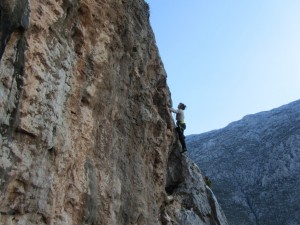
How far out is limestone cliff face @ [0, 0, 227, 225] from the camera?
7.52 metres

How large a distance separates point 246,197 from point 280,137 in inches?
449

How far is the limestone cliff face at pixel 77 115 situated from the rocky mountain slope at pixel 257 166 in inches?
1319

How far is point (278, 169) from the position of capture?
4919 cm

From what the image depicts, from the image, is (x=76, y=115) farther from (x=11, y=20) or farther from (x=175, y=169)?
(x=175, y=169)

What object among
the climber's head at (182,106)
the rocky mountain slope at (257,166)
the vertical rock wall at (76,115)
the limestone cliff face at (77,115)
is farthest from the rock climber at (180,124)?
the rocky mountain slope at (257,166)

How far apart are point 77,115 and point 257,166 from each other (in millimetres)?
45170

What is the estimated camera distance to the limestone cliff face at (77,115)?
7520 mm

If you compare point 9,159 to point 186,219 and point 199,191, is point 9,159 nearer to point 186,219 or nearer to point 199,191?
point 186,219

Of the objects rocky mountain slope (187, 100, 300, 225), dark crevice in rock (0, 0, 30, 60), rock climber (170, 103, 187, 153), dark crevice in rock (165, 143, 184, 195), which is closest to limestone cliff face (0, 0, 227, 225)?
dark crevice in rock (0, 0, 30, 60)

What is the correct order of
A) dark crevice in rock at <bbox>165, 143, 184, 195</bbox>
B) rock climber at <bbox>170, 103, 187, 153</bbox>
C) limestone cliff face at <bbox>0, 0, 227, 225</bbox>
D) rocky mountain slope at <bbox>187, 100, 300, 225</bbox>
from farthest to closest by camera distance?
rocky mountain slope at <bbox>187, 100, 300, 225</bbox>
dark crevice in rock at <bbox>165, 143, 184, 195</bbox>
rock climber at <bbox>170, 103, 187, 153</bbox>
limestone cliff face at <bbox>0, 0, 227, 225</bbox>

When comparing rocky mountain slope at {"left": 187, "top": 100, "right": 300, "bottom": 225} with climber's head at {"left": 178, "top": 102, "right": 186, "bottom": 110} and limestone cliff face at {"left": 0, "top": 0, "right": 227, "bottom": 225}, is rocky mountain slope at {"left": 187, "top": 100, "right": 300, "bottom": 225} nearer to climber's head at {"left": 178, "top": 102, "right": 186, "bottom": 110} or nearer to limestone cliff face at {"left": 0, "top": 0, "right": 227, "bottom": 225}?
climber's head at {"left": 178, "top": 102, "right": 186, "bottom": 110}

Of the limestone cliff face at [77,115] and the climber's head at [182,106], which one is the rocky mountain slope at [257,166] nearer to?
the climber's head at [182,106]

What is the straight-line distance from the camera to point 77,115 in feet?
31.8

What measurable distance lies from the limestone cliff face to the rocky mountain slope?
3349 centimetres
